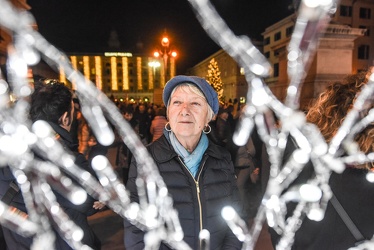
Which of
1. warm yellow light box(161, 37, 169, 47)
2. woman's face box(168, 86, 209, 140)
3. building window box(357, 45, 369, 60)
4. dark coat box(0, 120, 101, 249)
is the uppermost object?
building window box(357, 45, 369, 60)

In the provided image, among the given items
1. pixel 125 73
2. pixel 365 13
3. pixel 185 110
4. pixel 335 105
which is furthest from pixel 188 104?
pixel 125 73

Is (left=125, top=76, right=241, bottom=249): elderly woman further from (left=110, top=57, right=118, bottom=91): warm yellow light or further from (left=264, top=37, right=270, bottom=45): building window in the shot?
(left=110, top=57, right=118, bottom=91): warm yellow light

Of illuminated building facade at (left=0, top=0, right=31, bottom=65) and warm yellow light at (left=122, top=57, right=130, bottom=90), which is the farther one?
warm yellow light at (left=122, top=57, right=130, bottom=90)

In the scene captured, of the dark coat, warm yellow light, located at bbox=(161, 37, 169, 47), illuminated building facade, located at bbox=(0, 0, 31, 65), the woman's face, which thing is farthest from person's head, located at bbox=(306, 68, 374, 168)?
illuminated building facade, located at bbox=(0, 0, 31, 65)

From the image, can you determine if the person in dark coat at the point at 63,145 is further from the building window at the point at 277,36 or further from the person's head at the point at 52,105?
the building window at the point at 277,36

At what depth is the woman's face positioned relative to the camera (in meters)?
2.10

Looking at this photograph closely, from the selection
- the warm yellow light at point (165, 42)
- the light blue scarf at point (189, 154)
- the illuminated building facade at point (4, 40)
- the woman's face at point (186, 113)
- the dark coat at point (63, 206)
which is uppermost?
the illuminated building facade at point (4, 40)

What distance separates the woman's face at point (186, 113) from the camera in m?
2.10

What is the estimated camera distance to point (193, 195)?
202cm

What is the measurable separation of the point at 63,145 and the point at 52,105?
1.21 feet

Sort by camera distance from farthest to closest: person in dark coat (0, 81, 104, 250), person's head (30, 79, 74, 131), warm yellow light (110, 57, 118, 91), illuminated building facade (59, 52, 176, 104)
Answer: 1. warm yellow light (110, 57, 118, 91)
2. illuminated building facade (59, 52, 176, 104)
3. person's head (30, 79, 74, 131)
4. person in dark coat (0, 81, 104, 250)

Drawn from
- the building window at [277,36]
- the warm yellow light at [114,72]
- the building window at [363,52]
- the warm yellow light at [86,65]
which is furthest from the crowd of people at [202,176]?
the warm yellow light at [114,72]

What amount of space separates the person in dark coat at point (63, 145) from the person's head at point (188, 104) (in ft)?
2.58

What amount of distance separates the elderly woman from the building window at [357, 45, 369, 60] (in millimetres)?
47922
